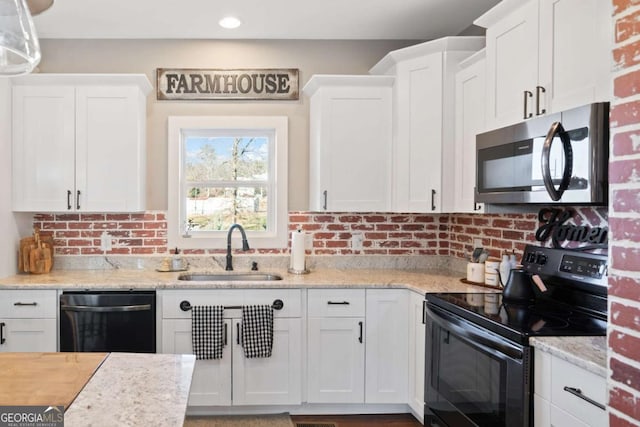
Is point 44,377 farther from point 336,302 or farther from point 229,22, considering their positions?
point 229,22

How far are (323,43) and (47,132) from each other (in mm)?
2052

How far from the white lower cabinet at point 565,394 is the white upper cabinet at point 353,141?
174 centimetres

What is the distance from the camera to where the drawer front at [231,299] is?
285 cm

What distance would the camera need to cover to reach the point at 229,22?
3.15 meters

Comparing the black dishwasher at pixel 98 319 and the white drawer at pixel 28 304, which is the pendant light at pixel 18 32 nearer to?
the black dishwasher at pixel 98 319

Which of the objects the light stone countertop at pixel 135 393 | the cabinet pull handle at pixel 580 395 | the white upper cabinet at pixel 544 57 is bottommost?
the cabinet pull handle at pixel 580 395

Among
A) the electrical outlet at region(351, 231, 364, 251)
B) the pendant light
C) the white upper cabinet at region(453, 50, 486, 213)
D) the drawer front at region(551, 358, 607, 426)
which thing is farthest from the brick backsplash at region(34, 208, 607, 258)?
the pendant light

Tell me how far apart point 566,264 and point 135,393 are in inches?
75.5

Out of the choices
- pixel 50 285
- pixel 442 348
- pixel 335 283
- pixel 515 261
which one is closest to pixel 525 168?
pixel 515 261

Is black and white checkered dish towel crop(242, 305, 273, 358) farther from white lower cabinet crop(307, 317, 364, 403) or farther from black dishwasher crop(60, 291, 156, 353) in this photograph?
black dishwasher crop(60, 291, 156, 353)

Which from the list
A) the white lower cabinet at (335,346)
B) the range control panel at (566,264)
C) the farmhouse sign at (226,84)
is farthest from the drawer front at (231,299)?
the farmhouse sign at (226,84)

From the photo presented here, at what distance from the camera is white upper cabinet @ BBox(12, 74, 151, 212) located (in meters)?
3.10

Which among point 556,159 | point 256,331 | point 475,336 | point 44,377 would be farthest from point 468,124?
point 44,377

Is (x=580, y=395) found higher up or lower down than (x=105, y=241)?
lower down
